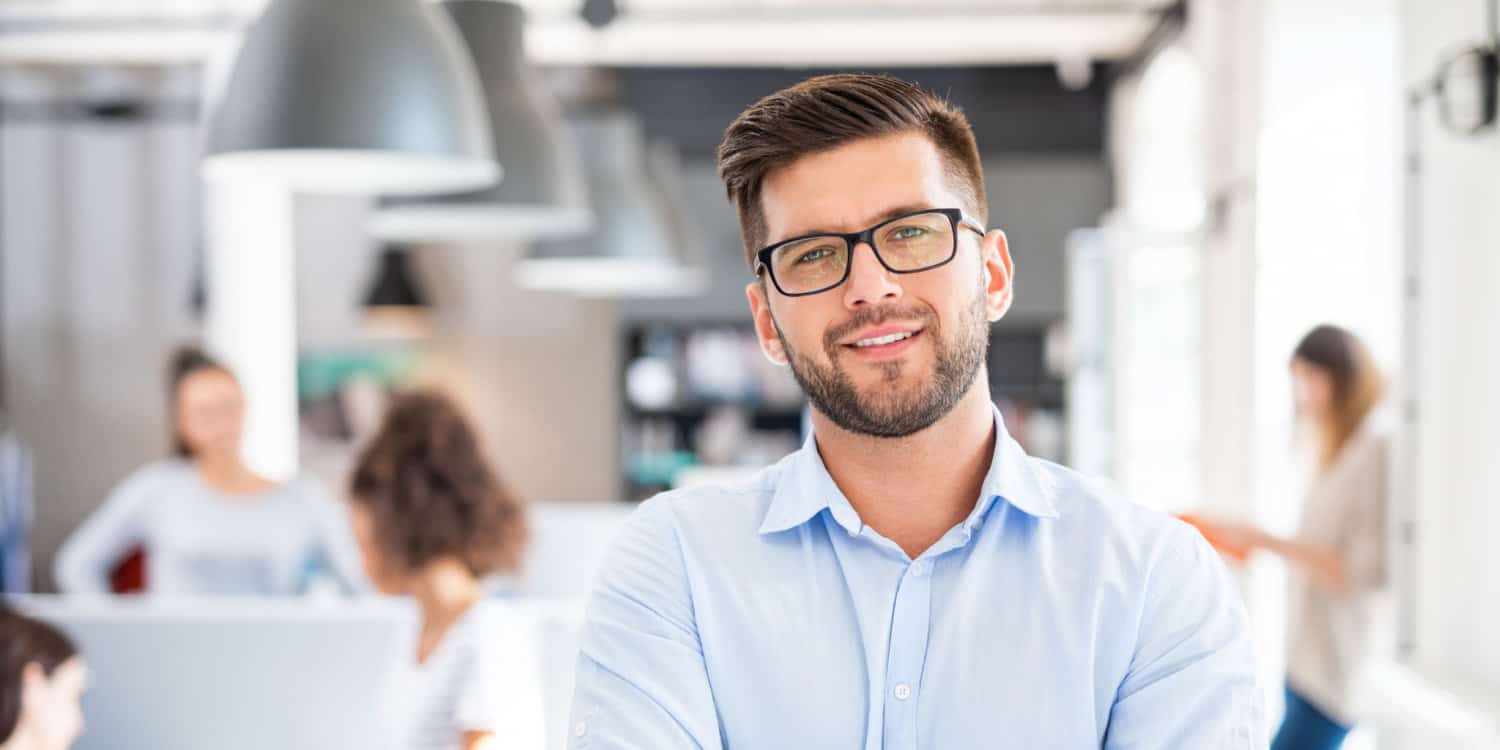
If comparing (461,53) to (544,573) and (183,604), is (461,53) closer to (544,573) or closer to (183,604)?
(183,604)

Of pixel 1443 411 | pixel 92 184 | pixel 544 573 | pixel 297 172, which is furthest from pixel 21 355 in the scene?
pixel 1443 411

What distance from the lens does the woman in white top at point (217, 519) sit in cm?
365

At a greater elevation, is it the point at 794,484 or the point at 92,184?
the point at 92,184

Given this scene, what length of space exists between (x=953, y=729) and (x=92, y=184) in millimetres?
8039

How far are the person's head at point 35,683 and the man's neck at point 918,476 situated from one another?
1.59 metres

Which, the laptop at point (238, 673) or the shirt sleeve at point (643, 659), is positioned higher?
the shirt sleeve at point (643, 659)

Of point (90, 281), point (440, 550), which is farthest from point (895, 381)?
point (90, 281)

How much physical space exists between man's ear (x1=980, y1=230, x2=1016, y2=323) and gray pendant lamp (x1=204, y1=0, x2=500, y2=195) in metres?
1.04

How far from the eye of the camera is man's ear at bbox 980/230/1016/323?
1.28m

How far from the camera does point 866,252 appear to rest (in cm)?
117

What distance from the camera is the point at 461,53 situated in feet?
7.07

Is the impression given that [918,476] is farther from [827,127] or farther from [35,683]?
[35,683]

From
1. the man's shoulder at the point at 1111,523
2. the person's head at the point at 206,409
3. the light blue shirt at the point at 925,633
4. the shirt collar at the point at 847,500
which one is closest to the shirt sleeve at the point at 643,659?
the light blue shirt at the point at 925,633

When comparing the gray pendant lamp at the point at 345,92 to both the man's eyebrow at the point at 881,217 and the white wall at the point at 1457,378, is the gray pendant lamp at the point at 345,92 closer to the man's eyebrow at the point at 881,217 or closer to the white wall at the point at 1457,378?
the man's eyebrow at the point at 881,217
